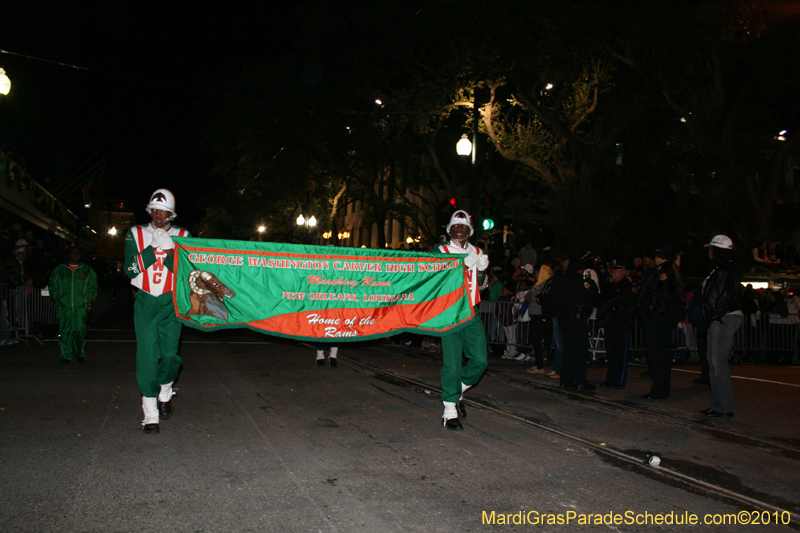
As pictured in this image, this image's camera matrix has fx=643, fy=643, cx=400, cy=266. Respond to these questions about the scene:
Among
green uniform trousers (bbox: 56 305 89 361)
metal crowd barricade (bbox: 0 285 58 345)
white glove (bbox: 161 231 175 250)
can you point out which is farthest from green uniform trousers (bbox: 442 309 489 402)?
metal crowd barricade (bbox: 0 285 58 345)

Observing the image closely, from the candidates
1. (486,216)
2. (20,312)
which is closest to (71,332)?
(20,312)

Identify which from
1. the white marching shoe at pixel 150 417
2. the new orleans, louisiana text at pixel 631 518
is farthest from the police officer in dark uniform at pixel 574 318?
the white marching shoe at pixel 150 417

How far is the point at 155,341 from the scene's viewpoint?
5941 millimetres

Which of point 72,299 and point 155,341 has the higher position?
point 72,299

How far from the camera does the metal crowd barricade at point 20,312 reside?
42.0 ft

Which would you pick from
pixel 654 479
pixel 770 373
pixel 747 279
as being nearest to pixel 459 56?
pixel 747 279

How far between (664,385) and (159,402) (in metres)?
6.39

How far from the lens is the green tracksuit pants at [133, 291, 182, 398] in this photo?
582 centimetres

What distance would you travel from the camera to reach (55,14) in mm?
30172

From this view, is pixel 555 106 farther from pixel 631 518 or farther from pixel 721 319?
pixel 631 518

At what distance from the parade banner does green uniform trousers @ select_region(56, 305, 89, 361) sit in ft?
18.0

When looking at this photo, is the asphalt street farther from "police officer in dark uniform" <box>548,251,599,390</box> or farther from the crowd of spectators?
the crowd of spectators

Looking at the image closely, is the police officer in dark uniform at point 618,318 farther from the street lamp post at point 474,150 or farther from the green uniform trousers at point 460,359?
the street lamp post at point 474,150

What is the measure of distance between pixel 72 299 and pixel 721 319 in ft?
31.9
